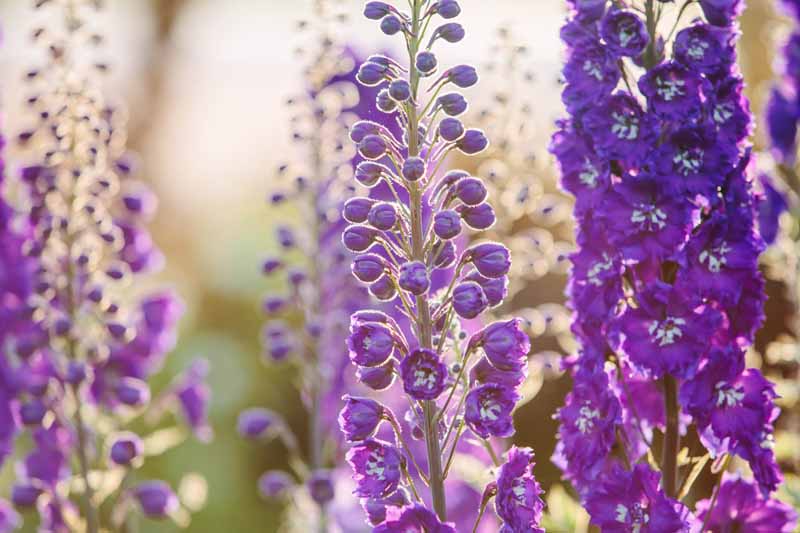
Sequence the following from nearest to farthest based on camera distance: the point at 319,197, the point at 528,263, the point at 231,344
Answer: the point at 528,263
the point at 319,197
the point at 231,344

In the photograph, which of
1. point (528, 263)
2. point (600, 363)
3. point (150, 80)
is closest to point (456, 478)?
point (528, 263)

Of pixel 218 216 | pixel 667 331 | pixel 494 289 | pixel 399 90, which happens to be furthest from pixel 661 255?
pixel 218 216

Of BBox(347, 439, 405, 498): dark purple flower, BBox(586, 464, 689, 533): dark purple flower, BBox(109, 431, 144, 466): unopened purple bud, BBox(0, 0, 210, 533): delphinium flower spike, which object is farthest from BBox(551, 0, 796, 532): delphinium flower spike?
BBox(0, 0, 210, 533): delphinium flower spike

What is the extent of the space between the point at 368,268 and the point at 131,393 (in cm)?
138

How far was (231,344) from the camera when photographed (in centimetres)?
874

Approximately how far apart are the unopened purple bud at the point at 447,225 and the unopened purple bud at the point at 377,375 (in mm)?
300

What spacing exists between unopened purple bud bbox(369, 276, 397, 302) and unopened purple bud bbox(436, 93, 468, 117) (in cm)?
35

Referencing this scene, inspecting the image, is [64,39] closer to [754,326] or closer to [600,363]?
[600,363]

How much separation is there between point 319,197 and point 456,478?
1.11 metres

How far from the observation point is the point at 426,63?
2.04 m

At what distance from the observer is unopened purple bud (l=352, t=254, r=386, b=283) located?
2086mm

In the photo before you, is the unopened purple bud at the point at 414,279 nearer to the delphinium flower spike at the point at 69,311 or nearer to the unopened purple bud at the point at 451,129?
the unopened purple bud at the point at 451,129

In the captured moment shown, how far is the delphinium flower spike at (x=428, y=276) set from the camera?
6.75 feet

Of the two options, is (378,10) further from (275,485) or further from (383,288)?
(275,485)
